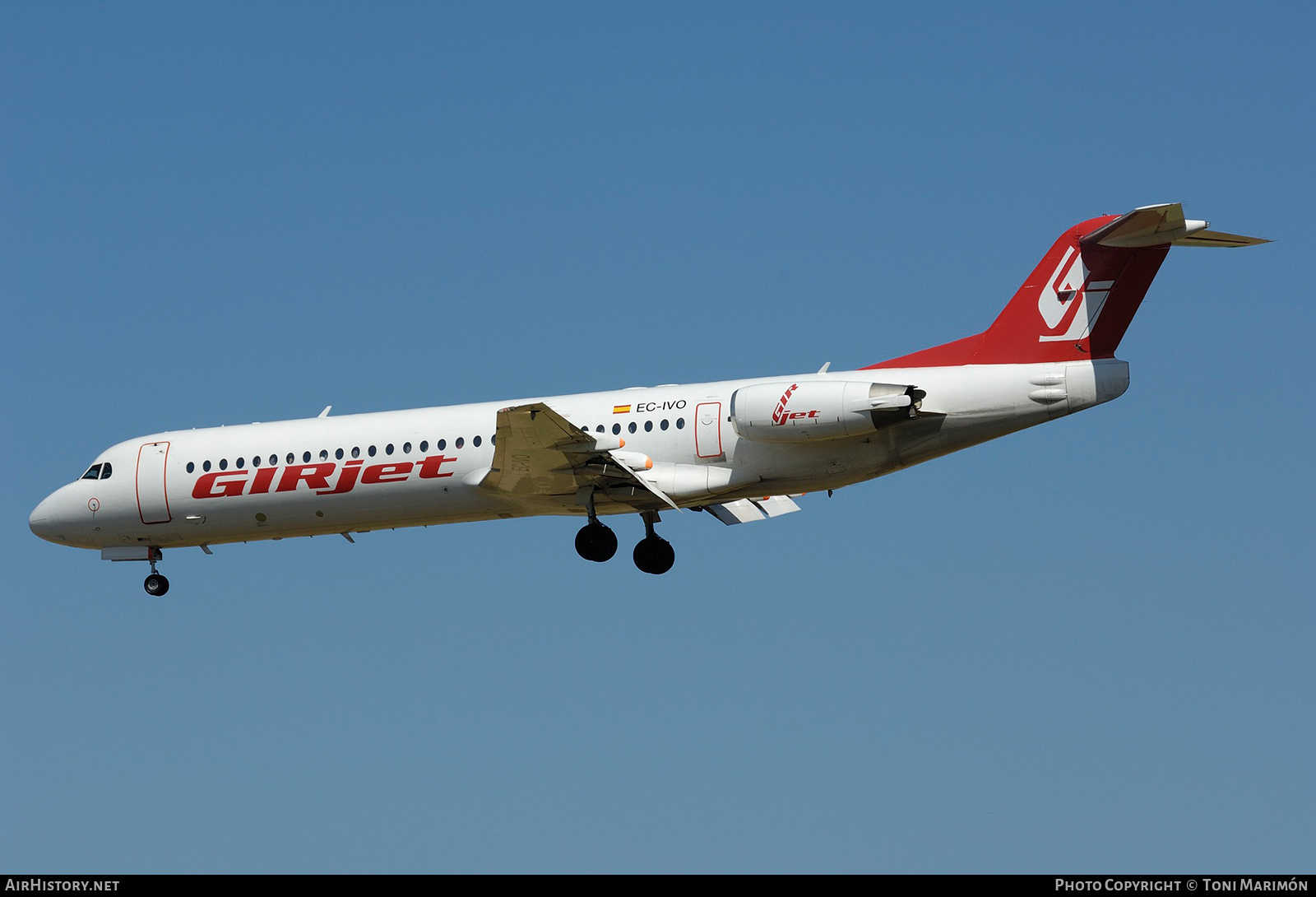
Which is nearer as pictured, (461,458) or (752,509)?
(461,458)

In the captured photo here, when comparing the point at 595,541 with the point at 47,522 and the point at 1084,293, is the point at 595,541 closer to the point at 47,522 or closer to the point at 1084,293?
the point at 1084,293

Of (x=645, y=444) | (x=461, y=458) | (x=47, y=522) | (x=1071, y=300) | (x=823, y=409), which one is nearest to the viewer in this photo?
(x=823, y=409)

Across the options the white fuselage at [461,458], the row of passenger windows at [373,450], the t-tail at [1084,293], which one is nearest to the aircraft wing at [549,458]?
the white fuselage at [461,458]

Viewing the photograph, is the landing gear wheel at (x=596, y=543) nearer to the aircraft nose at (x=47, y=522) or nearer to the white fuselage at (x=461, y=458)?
the white fuselage at (x=461, y=458)

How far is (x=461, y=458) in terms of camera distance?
88.9ft

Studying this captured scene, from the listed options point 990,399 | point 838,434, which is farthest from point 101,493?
point 990,399

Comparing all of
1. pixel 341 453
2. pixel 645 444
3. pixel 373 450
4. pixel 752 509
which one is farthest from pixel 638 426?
pixel 341 453

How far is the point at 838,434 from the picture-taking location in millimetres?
24734

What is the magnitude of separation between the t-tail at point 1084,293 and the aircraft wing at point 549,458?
5672 millimetres

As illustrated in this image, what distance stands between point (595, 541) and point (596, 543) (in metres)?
0.04

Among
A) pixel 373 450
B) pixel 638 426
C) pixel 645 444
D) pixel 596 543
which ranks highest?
pixel 373 450

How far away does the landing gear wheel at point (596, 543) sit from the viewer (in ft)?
87.7

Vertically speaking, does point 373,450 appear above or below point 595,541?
Answer: above
